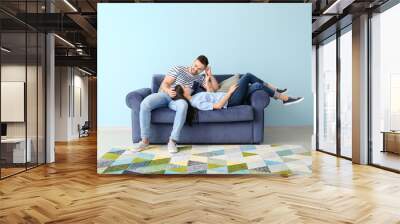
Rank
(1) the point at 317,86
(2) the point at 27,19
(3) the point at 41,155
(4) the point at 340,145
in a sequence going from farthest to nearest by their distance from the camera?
(1) the point at 317,86 → (4) the point at 340,145 → (3) the point at 41,155 → (2) the point at 27,19

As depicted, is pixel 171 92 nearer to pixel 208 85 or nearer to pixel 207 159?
pixel 208 85

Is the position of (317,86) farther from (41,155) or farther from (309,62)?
(41,155)

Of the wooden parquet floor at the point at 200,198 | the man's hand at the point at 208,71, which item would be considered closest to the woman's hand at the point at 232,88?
the man's hand at the point at 208,71

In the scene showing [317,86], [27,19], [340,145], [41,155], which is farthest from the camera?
[317,86]

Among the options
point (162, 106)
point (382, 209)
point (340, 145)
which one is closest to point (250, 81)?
point (162, 106)

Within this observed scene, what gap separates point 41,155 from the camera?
6.43m

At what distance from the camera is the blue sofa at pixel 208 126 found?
493 centimetres

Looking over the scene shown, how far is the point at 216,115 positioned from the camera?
16.2 ft

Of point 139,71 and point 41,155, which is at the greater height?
point 139,71

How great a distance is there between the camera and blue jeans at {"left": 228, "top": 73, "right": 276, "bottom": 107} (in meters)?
4.93

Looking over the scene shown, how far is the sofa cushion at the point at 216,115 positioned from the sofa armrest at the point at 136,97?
0.23m

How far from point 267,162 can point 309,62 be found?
1.47 m

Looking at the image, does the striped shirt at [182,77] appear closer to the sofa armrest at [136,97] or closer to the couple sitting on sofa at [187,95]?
the couple sitting on sofa at [187,95]

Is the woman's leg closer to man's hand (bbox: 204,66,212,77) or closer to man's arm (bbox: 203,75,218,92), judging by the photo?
man's arm (bbox: 203,75,218,92)
